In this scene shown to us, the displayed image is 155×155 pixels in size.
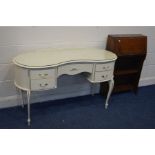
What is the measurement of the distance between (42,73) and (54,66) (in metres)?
0.13

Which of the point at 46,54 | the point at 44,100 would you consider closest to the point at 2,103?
the point at 44,100

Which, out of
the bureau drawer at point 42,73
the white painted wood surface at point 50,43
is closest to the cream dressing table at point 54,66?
the bureau drawer at point 42,73

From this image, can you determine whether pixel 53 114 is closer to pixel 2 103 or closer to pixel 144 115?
pixel 2 103

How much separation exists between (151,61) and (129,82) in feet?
1.59

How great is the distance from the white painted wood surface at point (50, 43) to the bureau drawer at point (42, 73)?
440 mm

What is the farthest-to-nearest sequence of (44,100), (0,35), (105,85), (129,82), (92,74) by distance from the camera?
(129,82) → (105,85) → (44,100) → (92,74) → (0,35)

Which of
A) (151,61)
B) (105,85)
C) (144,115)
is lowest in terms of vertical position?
(144,115)

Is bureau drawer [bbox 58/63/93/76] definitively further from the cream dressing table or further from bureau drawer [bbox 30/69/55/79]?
bureau drawer [bbox 30/69/55/79]

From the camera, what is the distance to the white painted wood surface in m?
2.21

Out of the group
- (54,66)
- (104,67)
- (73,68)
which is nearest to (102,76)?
(104,67)

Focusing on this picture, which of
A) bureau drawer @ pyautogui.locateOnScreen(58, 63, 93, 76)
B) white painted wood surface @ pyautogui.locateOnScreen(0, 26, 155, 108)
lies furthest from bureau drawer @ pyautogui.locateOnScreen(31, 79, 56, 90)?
white painted wood surface @ pyautogui.locateOnScreen(0, 26, 155, 108)

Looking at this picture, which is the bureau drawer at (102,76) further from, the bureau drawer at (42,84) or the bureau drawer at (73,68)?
the bureau drawer at (42,84)

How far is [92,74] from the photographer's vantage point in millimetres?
2311

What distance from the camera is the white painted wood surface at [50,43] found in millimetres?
2213
